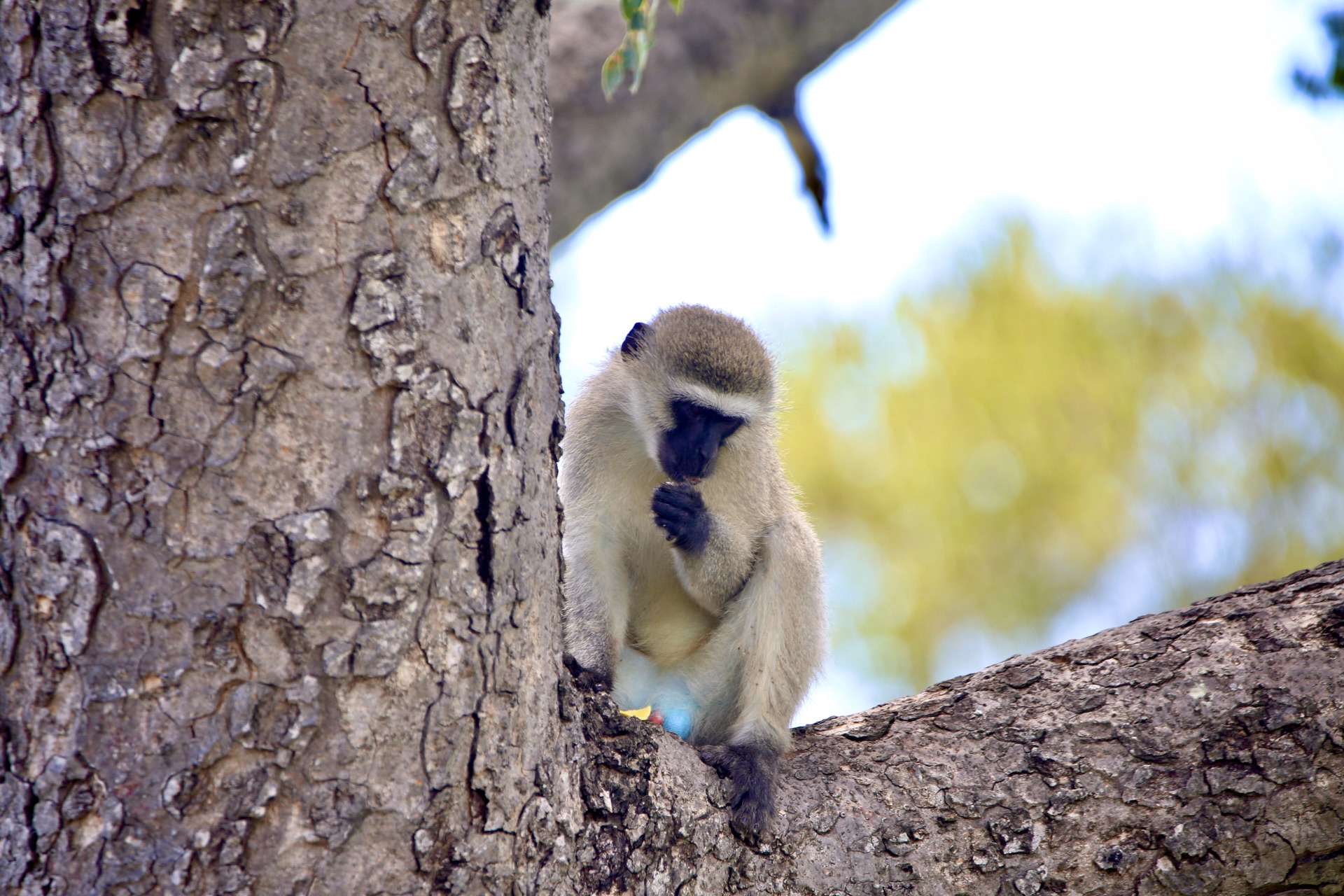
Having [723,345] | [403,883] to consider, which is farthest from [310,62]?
[723,345]

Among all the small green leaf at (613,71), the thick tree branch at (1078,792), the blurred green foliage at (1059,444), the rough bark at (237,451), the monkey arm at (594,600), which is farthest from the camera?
the blurred green foliage at (1059,444)

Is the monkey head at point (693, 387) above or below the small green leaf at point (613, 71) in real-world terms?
below

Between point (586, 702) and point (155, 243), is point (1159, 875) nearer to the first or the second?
point (586, 702)

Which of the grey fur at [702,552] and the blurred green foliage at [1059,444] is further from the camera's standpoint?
the blurred green foliage at [1059,444]

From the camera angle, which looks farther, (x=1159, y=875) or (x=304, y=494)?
(x=1159, y=875)

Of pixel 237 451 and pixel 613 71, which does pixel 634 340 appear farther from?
pixel 237 451

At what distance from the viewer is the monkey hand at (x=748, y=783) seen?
197 cm

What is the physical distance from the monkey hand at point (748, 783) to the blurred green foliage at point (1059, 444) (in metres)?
8.25

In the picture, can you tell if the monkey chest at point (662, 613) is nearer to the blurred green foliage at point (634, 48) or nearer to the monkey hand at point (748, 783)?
the monkey hand at point (748, 783)

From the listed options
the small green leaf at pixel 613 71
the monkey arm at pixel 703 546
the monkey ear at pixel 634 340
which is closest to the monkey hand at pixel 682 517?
the monkey arm at pixel 703 546

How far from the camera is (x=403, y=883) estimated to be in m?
1.44

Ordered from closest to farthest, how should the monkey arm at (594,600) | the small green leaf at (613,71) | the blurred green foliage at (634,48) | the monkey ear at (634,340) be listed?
the blurred green foliage at (634,48) < the small green leaf at (613,71) < the monkey arm at (594,600) < the monkey ear at (634,340)

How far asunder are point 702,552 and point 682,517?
0.13 metres

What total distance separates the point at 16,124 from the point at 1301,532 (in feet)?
35.6
